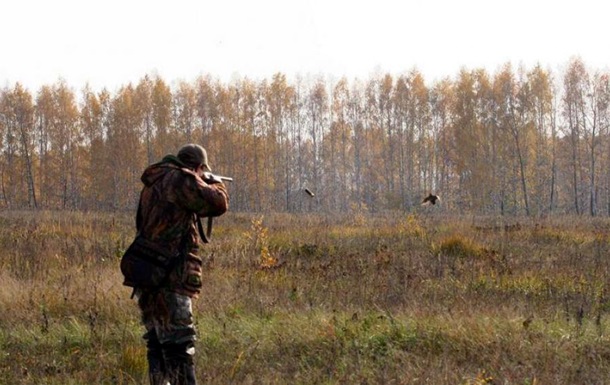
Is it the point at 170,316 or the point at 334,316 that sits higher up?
the point at 170,316

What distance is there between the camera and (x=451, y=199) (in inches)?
1943

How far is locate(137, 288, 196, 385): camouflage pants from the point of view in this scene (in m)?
3.79

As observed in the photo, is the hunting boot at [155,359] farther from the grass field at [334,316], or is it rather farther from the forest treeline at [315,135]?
the forest treeline at [315,135]

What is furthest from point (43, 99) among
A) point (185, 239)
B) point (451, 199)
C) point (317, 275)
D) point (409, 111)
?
point (185, 239)

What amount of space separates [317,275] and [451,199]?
43.0 meters

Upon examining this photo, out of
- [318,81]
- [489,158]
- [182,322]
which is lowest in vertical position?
[182,322]

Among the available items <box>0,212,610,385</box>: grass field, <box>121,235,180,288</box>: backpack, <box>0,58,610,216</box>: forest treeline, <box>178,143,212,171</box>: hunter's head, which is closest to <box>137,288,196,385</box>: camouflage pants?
<box>121,235,180,288</box>: backpack

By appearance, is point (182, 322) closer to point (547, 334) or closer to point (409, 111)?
point (547, 334)

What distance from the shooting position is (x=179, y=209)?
3.88 m

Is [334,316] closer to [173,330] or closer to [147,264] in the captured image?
[173,330]

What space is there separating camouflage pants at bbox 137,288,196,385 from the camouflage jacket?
0.31ft

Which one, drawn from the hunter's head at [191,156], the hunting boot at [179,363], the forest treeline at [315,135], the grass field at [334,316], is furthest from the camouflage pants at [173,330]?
the forest treeline at [315,135]

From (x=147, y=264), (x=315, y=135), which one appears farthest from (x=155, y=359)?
(x=315, y=135)

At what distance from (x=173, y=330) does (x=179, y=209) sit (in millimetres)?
804
